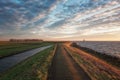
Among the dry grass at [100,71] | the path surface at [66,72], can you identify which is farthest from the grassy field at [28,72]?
the dry grass at [100,71]

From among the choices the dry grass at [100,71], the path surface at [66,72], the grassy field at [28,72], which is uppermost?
the path surface at [66,72]

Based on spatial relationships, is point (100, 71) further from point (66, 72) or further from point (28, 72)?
point (28, 72)

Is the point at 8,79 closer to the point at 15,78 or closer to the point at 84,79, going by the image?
the point at 15,78

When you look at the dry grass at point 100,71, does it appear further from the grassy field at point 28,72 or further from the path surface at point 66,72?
the grassy field at point 28,72

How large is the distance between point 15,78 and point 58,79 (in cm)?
454

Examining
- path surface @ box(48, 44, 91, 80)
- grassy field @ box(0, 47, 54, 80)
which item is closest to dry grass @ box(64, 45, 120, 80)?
path surface @ box(48, 44, 91, 80)

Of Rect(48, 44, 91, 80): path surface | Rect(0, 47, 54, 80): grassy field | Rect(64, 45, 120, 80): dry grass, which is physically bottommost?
Rect(64, 45, 120, 80): dry grass

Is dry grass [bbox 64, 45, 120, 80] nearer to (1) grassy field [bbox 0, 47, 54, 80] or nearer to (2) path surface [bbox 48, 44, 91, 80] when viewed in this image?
(2) path surface [bbox 48, 44, 91, 80]

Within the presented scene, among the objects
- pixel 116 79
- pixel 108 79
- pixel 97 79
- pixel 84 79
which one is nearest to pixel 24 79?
pixel 84 79

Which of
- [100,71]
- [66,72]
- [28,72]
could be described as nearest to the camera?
[66,72]

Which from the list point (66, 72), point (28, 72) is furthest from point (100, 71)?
point (28, 72)

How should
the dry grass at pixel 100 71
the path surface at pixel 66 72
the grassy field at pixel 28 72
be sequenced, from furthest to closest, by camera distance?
the dry grass at pixel 100 71 < the grassy field at pixel 28 72 < the path surface at pixel 66 72

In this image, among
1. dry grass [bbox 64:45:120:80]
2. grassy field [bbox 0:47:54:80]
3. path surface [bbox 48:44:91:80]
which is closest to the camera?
path surface [bbox 48:44:91:80]

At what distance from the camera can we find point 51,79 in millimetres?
14016
